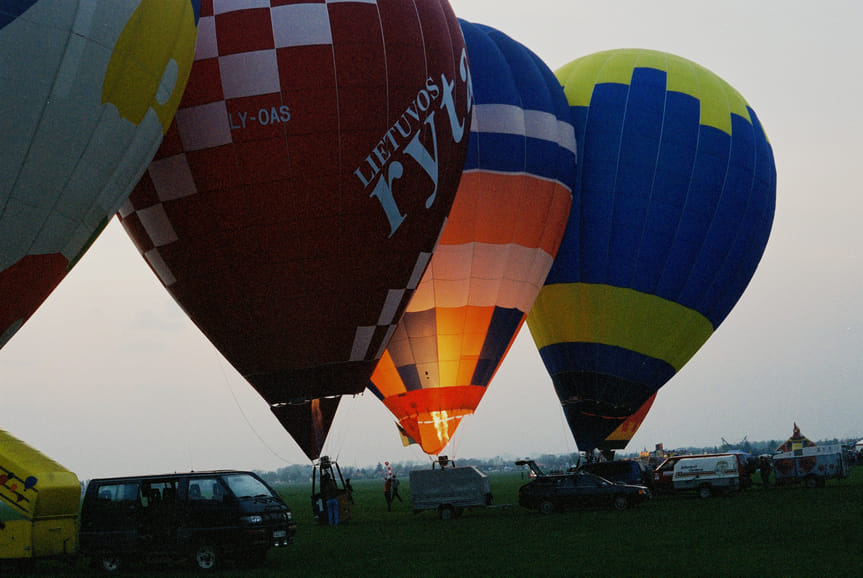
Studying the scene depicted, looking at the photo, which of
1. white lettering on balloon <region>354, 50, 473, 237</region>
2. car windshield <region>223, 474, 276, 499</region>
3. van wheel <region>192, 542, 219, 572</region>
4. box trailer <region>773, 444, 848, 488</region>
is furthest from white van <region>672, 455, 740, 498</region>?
van wheel <region>192, 542, 219, 572</region>

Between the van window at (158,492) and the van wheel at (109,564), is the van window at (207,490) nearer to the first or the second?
the van window at (158,492)

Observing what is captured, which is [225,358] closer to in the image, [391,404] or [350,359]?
[350,359]

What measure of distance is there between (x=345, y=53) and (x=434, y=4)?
8.41 ft

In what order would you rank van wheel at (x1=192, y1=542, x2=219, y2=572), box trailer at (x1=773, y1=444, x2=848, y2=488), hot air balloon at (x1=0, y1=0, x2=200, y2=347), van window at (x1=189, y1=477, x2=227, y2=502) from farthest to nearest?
1. box trailer at (x1=773, y1=444, x2=848, y2=488)
2. van window at (x1=189, y1=477, x2=227, y2=502)
3. van wheel at (x1=192, y1=542, x2=219, y2=572)
4. hot air balloon at (x1=0, y1=0, x2=200, y2=347)

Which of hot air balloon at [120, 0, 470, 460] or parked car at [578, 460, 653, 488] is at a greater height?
hot air balloon at [120, 0, 470, 460]

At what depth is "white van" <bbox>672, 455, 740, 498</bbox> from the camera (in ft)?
83.4

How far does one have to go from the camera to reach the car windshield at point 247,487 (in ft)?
47.6

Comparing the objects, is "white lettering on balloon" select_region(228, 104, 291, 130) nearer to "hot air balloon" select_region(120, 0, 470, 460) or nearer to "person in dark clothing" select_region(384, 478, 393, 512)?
"hot air balloon" select_region(120, 0, 470, 460)

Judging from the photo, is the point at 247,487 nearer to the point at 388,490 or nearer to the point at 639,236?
the point at 639,236

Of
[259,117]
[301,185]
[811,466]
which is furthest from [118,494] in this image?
[811,466]

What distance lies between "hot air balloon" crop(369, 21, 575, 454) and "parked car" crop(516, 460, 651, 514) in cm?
229

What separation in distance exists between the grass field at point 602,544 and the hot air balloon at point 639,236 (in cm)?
369

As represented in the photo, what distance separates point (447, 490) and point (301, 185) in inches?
391

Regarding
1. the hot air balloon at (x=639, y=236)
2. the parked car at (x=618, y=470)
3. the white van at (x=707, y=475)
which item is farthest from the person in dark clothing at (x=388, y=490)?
the white van at (x=707, y=475)
